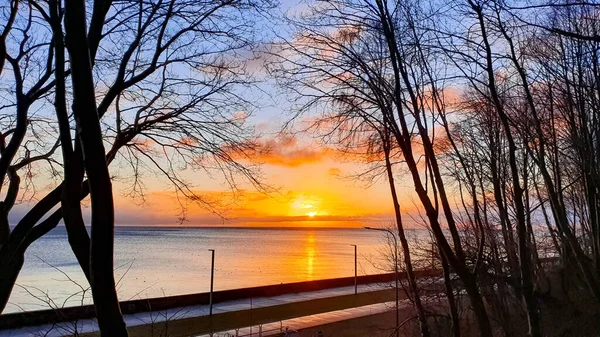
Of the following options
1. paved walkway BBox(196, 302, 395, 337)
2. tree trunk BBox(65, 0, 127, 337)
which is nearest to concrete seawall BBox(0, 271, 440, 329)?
paved walkway BBox(196, 302, 395, 337)

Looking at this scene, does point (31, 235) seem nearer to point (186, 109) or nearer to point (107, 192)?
point (186, 109)

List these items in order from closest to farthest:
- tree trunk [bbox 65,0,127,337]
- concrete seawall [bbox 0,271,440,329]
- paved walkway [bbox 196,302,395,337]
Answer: tree trunk [bbox 65,0,127,337] < concrete seawall [bbox 0,271,440,329] < paved walkway [bbox 196,302,395,337]

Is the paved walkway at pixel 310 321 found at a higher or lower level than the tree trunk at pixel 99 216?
lower

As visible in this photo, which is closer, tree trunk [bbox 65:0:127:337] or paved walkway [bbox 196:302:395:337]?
tree trunk [bbox 65:0:127:337]

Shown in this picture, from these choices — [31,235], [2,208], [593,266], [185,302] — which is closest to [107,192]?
[31,235]

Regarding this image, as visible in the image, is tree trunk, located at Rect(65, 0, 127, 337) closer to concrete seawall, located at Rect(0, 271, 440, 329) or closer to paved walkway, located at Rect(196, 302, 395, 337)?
concrete seawall, located at Rect(0, 271, 440, 329)

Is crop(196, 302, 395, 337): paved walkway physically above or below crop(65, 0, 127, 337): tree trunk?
below

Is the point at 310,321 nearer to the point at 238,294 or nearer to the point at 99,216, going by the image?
the point at 238,294

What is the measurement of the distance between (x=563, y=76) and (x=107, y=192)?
9097 mm

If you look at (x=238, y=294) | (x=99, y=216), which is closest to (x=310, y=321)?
(x=238, y=294)

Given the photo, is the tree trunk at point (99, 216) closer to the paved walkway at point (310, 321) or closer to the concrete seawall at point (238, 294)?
the concrete seawall at point (238, 294)

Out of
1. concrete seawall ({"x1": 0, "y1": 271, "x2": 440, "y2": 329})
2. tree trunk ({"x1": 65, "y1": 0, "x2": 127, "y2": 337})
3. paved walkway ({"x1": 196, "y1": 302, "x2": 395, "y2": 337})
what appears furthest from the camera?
paved walkway ({"x1": 196, "y1": 302, "x2": 395, "y2": 337})

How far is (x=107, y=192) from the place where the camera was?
3605 mm

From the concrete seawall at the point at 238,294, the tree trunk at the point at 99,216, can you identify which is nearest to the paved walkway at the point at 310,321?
the concrete seawall at the point at 238,294
